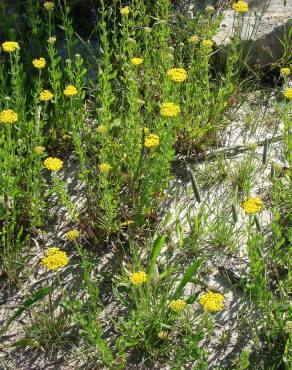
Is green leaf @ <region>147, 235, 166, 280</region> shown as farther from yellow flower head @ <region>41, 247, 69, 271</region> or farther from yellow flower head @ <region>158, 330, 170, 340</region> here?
yellow flower head @ <region>41, 247, 69, 271</region>

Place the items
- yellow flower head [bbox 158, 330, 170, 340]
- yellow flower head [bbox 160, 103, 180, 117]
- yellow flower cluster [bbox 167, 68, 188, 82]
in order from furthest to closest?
yellow flower cluster [bbox 167, 68, 188, 82] → yellow flower head [bbox 160, 103, 180, 117] → yellow flower head [bbox 158, 330, 170, 340]

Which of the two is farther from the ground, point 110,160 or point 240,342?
point 110,160

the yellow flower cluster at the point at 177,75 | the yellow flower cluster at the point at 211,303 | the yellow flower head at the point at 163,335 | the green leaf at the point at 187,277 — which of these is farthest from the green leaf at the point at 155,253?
the yellow flower cluster at the point at 177,75

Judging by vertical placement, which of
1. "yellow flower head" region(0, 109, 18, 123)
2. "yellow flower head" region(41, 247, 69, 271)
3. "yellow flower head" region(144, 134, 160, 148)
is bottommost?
"yellow flower head" region(41, 247, 69, 271)

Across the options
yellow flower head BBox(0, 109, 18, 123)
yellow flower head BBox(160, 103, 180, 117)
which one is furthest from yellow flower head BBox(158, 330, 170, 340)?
yellow flower head BBox(0, 109, 18, 123)

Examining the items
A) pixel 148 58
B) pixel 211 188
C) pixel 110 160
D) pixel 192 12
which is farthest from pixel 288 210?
pixel 192 12

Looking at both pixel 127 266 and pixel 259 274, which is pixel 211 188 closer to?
pixel 127 266

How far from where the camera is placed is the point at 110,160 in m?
3.40

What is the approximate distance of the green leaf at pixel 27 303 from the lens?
286cm

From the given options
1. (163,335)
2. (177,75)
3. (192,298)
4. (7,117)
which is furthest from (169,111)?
(163,335)

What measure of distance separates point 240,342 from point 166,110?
119cm

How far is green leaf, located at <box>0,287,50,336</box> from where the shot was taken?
9.39 feet

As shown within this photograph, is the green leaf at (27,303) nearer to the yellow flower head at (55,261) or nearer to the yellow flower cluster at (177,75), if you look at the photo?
the yellow flower head at (55,261)

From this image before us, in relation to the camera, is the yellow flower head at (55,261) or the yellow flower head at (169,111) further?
the yellow flower head at (169,111)
